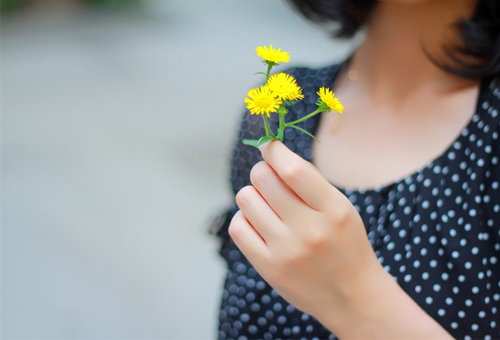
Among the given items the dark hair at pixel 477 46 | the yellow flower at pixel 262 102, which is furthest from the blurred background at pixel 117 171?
the yellow flower at pixel 262 102

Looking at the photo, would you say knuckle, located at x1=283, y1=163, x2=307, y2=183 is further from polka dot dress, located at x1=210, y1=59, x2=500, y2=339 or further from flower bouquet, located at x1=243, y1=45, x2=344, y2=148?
polka dot dress, located at x1=210, y1=59, x2=500, y2=339

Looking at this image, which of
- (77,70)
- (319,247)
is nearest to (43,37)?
(77,70)

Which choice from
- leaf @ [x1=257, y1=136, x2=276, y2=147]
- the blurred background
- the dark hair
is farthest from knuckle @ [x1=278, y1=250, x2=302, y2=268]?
the blurred background

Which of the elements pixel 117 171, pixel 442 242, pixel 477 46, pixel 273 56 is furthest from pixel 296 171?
pixel 117 171

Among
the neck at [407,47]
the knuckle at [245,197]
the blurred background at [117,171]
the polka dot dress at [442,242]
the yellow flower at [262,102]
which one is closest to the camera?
the yellow flower at [262,102]

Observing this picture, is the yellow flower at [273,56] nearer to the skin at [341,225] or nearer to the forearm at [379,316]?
the skin at [341,225]

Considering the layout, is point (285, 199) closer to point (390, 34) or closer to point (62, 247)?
point (390, 34)

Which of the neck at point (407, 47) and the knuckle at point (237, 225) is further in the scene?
the neck at point (407, 47)
